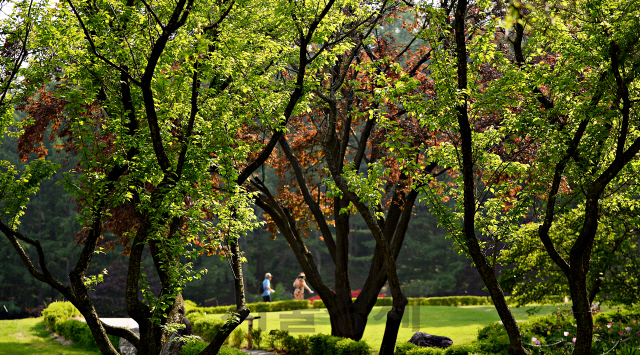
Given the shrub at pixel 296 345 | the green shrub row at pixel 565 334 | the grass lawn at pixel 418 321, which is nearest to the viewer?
the green shrub row at pixel 565 334

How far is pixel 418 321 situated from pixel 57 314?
10649 mm

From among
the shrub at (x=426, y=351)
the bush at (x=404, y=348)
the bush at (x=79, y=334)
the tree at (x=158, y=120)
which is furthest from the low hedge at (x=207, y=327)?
the shrub at (x=426, y=351)

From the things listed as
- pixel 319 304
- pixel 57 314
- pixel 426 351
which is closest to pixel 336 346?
pixel 426 351

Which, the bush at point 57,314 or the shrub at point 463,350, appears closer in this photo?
the shrub at point 463,350

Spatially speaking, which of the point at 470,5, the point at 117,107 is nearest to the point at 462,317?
the point at 470,5

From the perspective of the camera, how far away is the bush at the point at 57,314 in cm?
1309

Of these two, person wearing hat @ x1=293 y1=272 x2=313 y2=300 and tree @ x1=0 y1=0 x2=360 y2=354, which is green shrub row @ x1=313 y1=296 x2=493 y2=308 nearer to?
person wearing hat @ x1=293 y1=272 x2=313 y2=300

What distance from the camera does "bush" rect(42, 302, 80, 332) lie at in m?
13.1

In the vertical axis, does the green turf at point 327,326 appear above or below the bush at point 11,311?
above

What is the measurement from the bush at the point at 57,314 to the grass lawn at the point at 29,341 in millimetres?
244

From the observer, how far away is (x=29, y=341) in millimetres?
11930

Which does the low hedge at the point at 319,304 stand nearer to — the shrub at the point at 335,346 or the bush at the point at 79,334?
the bush at the point at 79,334

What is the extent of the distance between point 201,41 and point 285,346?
7325 millimetres

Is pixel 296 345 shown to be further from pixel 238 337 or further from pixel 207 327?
pixel 207 327
